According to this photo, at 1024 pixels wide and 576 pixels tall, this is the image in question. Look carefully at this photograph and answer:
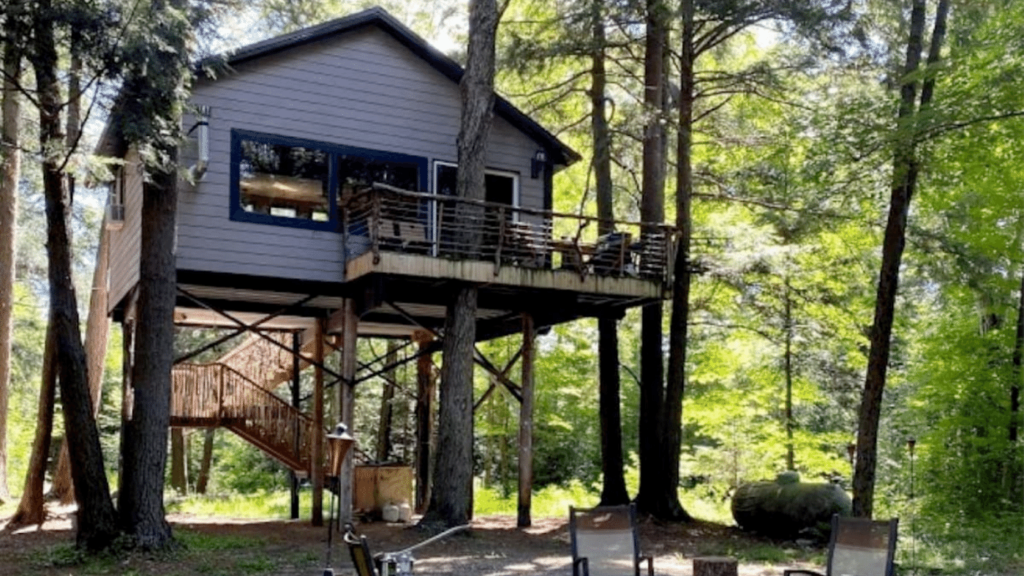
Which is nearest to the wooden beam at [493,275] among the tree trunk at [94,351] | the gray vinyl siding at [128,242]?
the gray vinyl siding at [128,242]

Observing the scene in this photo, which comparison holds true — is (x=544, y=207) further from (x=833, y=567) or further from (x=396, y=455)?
(x=396, y=455)

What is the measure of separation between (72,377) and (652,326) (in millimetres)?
8825

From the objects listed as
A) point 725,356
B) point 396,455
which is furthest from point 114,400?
point 725,356

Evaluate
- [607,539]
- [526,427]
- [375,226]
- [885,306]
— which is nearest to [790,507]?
[885,306]

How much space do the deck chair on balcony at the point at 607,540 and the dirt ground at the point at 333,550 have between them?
2026 millimetres

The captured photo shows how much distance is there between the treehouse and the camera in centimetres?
1302

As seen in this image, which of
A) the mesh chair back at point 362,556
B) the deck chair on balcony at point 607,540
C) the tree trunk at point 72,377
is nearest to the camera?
the mesh chair back at point 362,556

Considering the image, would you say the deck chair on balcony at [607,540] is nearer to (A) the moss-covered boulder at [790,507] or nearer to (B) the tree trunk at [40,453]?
(A) the moss-covered boulder at [790,507]

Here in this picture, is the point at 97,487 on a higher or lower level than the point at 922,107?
lower

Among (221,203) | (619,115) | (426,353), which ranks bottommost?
(426,353)

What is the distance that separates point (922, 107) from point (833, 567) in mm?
5676

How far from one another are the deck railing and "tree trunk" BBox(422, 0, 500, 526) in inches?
9.8

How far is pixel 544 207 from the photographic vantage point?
1536 cm

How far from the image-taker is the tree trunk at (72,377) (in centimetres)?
1062
